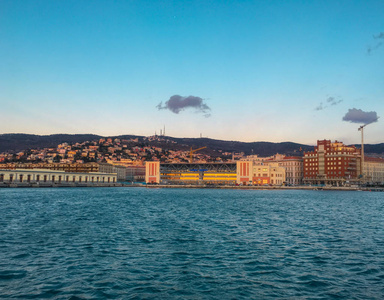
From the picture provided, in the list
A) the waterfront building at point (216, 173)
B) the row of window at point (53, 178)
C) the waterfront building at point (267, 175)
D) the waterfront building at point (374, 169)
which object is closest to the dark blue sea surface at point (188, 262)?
the row of window at point (53, 178)

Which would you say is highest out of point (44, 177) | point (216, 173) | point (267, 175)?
point (216, 173)

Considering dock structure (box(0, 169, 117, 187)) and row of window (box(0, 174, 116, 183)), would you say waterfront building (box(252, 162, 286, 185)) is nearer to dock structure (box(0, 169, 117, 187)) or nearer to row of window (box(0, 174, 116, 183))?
dock structure (box(0, 169, 117, 187))

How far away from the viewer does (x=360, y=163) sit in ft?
509

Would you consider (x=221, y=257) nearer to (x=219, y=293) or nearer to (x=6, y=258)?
(x=219, y=293)

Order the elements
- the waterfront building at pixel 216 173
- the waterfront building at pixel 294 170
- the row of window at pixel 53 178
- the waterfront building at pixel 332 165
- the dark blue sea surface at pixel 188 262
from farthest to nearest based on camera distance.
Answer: the waterfront building at pixel 294 170
the waterfront building at pixel 216 173
the waterfront building at pixel 332 165
the row of window at pixel 53 178
the dark blue sea surface at pixel 188 262

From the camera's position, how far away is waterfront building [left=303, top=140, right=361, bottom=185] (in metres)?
146

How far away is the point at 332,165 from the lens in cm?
14938

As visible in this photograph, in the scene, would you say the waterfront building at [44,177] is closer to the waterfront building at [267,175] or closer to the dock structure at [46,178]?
the dock structure at [46,178]

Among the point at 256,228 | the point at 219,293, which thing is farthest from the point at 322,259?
the point at 256,228

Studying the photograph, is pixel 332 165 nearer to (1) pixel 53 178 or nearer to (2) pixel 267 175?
(2) pixel 267 175

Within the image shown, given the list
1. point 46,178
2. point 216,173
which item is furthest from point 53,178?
point 216,173

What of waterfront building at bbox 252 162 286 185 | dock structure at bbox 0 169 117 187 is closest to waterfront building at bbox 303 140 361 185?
waterfront building at bbox 252 162 286 185

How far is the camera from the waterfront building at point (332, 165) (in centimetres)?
14625

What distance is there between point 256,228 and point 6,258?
17547 millimetres
